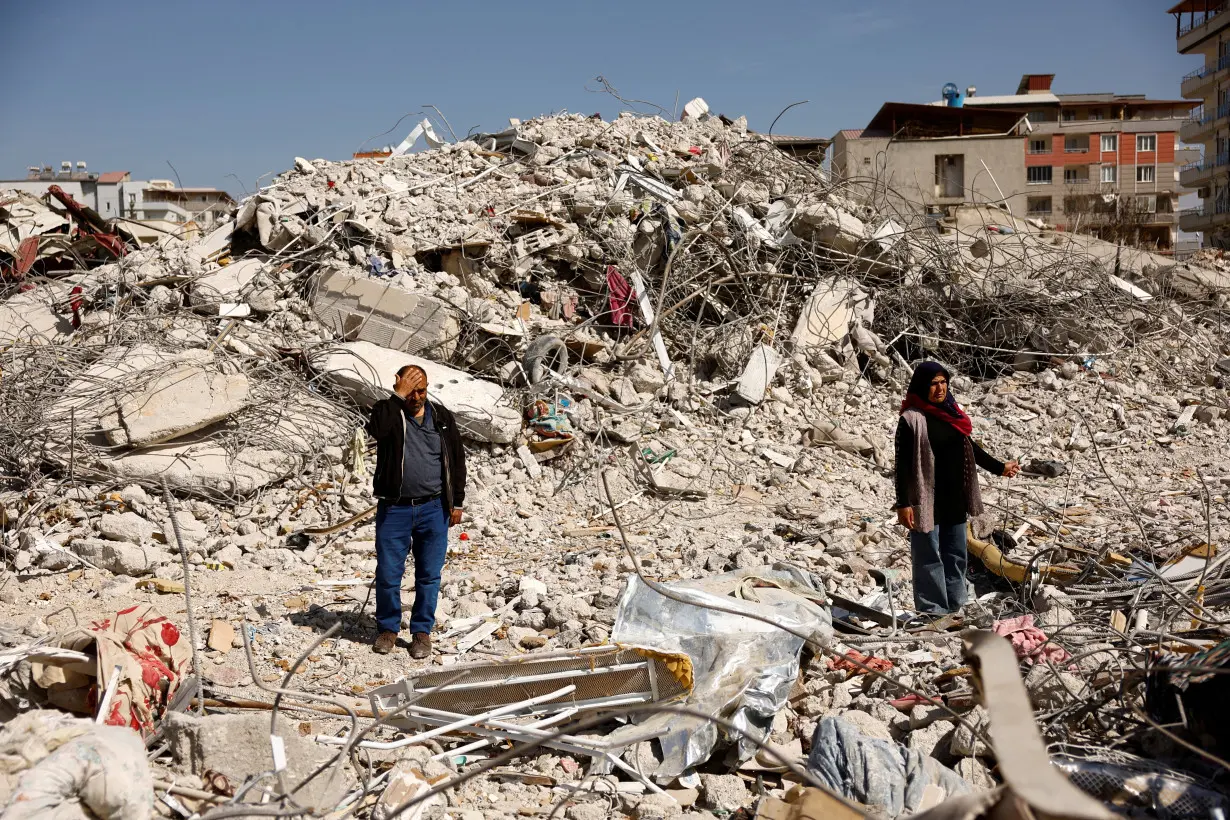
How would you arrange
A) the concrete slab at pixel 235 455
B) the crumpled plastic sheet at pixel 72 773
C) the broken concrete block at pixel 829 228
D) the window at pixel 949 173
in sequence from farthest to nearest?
the window at pixel 949 173
the broken concrete block at pixel 829 228
the concrete slab at pixel 235 455
the crumpled plastic sheet at pixel 72 773

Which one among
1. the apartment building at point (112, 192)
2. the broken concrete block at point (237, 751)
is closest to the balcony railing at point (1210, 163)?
the apartment building at point (112, 192)

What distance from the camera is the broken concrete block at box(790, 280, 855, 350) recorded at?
9453 mm

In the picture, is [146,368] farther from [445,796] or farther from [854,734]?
[854,734]

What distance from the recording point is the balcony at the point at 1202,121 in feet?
139

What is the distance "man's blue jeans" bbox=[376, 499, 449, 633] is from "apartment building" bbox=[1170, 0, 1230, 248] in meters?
45.2

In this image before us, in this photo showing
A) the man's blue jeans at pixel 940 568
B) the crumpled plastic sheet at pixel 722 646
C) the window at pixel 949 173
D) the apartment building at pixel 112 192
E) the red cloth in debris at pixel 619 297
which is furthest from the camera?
the window at pixel 949 173

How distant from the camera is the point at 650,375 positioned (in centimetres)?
859

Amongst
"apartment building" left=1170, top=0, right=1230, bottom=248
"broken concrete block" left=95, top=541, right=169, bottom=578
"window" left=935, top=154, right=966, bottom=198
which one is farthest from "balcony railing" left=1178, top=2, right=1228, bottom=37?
"broken concrete block" left=95, top=541, right=169, bottom=578

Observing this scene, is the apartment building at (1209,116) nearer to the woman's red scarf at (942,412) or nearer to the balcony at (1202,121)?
the balcony at (1202,121)

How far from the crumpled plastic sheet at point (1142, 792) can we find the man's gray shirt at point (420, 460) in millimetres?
2940

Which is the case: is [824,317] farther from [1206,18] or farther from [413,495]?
[1206,18]

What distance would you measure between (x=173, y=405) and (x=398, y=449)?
3.17 meters

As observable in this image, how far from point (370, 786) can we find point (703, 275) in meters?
7.31

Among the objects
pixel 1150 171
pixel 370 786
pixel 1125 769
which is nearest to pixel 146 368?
pixel 370 786
